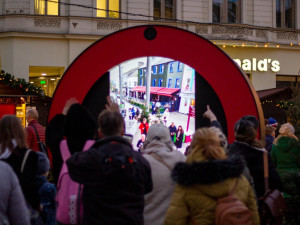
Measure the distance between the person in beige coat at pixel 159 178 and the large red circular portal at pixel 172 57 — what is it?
1.17 m

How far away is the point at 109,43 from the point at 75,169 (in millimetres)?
2087

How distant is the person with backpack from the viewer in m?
3.25

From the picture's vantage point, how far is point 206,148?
3.50 meters

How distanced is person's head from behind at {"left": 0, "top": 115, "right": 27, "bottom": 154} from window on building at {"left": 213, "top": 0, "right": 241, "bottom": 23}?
17.3m

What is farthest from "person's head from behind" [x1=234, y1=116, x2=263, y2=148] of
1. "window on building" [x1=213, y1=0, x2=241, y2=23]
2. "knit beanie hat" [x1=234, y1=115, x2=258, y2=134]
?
"window on building" [x1=213, y1=0, x2=241, y2=23]

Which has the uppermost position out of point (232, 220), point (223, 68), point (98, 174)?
point (223, 68)

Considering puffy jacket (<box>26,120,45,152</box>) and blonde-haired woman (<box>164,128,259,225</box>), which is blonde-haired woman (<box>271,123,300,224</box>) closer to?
blonde-haired woman (<box>164,128,259,225</box>)

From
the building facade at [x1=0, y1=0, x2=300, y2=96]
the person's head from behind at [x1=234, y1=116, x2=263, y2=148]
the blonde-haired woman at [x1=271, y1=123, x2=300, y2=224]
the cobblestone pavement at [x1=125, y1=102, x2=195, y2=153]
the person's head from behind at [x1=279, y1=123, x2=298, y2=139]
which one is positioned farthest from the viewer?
the building facade at [x1=0, y1=0, x2=300, y2=96]

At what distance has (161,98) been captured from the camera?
5176 mm

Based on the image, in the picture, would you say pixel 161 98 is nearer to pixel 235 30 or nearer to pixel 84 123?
pixel 84 123

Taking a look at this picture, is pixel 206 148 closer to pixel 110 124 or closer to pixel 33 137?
pixel 110 124

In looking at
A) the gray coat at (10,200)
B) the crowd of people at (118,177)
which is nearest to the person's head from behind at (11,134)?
the crowd of people at (118,177)

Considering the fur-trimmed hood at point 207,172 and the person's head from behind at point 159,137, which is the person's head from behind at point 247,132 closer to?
the person's head from behind at point 159,137

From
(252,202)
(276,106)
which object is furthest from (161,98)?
(276,106)
